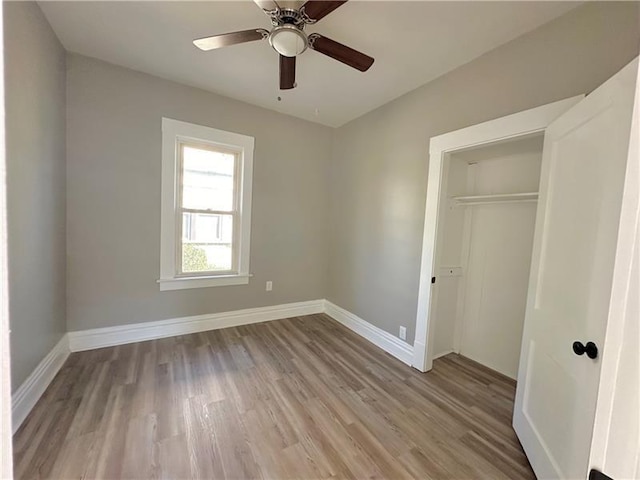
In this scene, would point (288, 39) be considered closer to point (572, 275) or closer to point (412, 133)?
point (412, 133)

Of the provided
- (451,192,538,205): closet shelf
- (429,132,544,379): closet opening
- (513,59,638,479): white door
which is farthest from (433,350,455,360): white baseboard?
(451,192,538,205): closet shelf

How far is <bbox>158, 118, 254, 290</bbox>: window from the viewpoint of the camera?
283 cm

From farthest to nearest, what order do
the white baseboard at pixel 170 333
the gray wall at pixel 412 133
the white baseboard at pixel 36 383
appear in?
the white baseboard at pixel 170 333, the white baseboard at pixel 36 383, the gray wall at pixel 412 133

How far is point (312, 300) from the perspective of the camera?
389cm

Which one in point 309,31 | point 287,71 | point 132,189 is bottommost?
point 132,189

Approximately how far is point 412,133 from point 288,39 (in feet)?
4.94

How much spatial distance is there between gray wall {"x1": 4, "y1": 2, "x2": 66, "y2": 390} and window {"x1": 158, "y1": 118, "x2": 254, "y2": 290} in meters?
0.79

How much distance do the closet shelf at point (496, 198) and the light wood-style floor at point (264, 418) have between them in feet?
5.25

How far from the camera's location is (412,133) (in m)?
2.66

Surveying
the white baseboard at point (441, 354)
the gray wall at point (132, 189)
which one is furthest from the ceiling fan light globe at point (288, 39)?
the white baseboard at point (441, 354)

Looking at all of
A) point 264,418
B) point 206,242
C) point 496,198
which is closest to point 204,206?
point 206,242

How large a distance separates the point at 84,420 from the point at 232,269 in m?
1.84

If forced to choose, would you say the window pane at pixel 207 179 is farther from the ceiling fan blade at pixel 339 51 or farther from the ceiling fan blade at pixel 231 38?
the ceiling fan blade at pixel 339 51

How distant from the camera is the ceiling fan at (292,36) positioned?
1.48m
